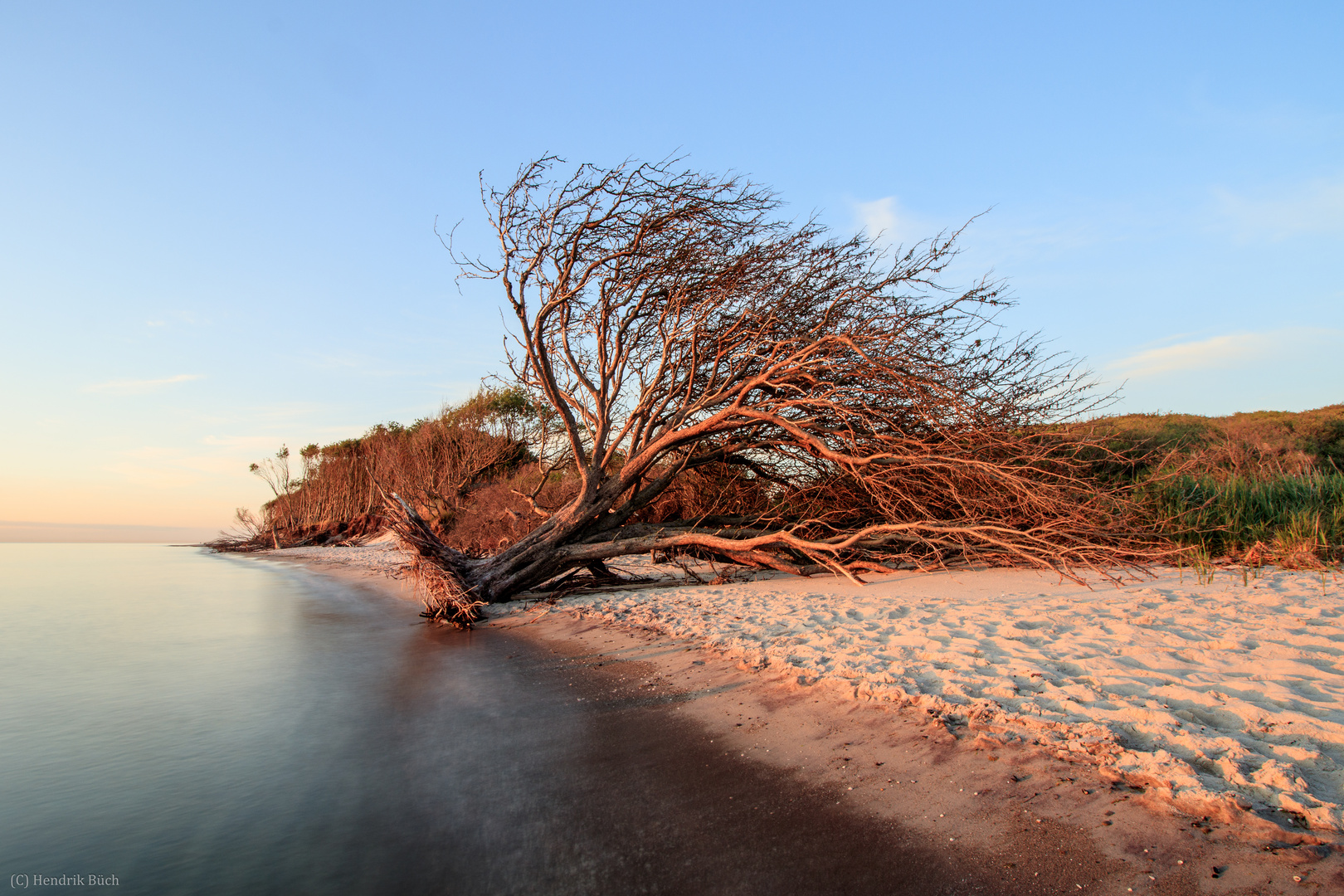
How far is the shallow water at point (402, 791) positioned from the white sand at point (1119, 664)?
1206mm

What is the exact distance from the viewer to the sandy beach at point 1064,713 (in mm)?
2521

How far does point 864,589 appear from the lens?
26.5 feet

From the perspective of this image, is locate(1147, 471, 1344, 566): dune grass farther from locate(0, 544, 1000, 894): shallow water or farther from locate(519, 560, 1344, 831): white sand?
locate(0, 544, 1000, 894): shallow water

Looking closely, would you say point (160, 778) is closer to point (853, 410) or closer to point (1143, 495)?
point (853, 410)

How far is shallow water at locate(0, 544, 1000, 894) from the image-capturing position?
282cm

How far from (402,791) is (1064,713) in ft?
12.5

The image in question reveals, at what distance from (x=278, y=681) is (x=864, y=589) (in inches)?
266

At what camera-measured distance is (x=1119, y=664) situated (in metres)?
4.28

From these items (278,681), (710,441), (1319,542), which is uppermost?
(710,441)

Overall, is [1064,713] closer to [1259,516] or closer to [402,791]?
[402,791]

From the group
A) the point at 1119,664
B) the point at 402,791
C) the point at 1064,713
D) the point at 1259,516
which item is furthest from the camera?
the point at 1259,516

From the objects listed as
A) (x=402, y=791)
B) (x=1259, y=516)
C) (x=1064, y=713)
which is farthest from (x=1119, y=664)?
(x=1259, y=516)

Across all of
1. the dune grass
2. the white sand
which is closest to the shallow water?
the white sand

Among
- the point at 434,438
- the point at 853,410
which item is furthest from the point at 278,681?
the point at 434,438
